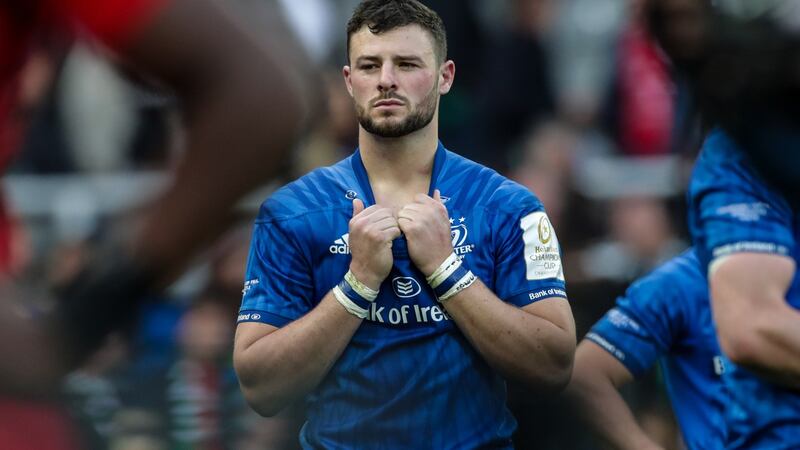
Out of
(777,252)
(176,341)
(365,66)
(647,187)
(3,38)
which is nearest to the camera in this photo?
(3,38)

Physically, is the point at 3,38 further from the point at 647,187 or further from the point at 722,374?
the point at 647,187

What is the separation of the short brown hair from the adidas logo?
0.58m

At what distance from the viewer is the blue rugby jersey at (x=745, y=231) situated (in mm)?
3504

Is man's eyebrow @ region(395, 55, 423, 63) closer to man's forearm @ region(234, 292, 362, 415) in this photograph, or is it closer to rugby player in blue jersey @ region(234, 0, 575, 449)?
rugby player in blue jersey @ region(234, 0, 575, 449)

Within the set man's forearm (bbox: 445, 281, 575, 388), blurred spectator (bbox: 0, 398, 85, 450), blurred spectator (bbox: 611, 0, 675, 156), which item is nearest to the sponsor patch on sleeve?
man's forearm (bbox: 445, 281, 575, 388)

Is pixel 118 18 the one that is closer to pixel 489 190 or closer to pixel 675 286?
pixel 489 190

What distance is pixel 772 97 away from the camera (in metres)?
3.12

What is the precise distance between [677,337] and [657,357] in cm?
11

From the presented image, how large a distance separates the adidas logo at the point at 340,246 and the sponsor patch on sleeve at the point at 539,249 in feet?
1.66

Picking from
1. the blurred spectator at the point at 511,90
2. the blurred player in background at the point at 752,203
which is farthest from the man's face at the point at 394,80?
the blurred spectator at the point at 511,90

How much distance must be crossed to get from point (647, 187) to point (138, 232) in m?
7.16

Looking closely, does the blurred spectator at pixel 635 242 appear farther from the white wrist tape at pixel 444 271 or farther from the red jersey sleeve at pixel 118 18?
the red jersey sleeve at pixel 118 18

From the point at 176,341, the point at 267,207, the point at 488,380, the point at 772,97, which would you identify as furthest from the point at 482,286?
the point at 176,341

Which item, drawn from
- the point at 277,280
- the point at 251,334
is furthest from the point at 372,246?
the point at 251,334
